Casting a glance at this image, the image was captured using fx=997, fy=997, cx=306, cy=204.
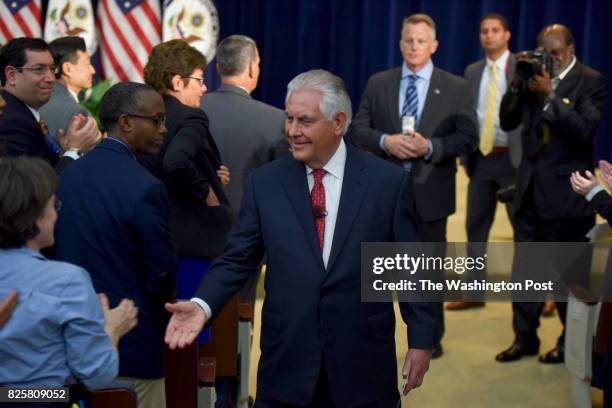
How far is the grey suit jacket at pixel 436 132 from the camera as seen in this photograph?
540 cm

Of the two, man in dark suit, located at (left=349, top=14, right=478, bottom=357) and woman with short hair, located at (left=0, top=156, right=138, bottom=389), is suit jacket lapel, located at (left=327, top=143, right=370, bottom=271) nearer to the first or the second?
woman with short hair, located at (left=0, top=156, right=138, bottom=389)

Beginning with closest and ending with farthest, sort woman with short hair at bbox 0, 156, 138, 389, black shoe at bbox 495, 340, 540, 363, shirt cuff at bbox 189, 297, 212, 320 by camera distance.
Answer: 1. woman with short hair at bbox 0, 156, 138, 389
2. shirt cuff at bbox 189, 297, 212, 320
3. black shoe at bbox 495, 340, 540, 363

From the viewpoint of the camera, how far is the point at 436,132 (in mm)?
5461

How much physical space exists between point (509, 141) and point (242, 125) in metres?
2.20

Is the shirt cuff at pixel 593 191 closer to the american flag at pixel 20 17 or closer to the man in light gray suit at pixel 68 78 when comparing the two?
the man in light gray suit at pixel 68 78

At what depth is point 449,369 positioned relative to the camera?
5.49 m

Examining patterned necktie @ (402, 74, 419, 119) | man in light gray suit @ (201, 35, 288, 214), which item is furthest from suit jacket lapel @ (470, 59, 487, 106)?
man in light gray suit @ (201, 35, 288, 214)

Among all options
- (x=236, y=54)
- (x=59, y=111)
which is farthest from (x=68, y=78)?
(x=236, y=54)

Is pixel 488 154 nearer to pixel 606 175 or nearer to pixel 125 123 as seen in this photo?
pixel 606 175

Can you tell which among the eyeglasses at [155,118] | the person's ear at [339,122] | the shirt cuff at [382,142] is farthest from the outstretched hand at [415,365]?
the shirt cuff at [382,142]

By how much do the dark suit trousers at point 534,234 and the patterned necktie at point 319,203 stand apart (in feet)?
8.72

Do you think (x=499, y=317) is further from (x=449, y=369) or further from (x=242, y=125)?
(x=242, y=125)

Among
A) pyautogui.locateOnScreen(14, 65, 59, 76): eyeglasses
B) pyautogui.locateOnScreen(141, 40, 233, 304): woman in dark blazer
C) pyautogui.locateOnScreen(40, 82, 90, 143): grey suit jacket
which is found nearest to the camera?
pyautogui.locateOnScreen(14, 65, 59, 76): eyeglasses

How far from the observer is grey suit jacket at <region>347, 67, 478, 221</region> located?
540cm
